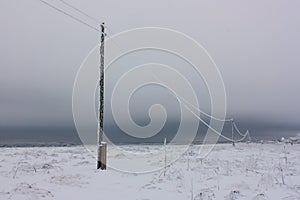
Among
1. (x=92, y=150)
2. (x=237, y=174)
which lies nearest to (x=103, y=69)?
(x=237, y=174)

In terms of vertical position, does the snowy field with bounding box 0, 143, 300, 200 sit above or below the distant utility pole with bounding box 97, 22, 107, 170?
below

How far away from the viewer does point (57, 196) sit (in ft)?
36.8

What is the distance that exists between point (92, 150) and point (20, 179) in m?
19.3

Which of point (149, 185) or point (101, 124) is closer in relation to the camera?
point (149, 185)

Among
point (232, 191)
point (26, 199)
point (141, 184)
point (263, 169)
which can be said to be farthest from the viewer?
point (263, 169)

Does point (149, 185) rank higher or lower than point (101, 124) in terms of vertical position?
lower

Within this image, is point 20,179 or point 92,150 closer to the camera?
point 20,179

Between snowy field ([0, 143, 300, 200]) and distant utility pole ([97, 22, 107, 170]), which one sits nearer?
snowy field ([0, 143, 300, 200])

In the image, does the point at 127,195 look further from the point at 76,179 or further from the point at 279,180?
the point at 279,180

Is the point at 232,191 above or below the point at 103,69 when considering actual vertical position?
below

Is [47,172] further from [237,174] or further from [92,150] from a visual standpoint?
[92,150]

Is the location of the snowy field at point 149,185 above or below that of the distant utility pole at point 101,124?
below

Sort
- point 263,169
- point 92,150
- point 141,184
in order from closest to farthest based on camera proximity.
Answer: point 141,184 < point 263,169 < point 92,150

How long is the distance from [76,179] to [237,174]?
25.0 feet
